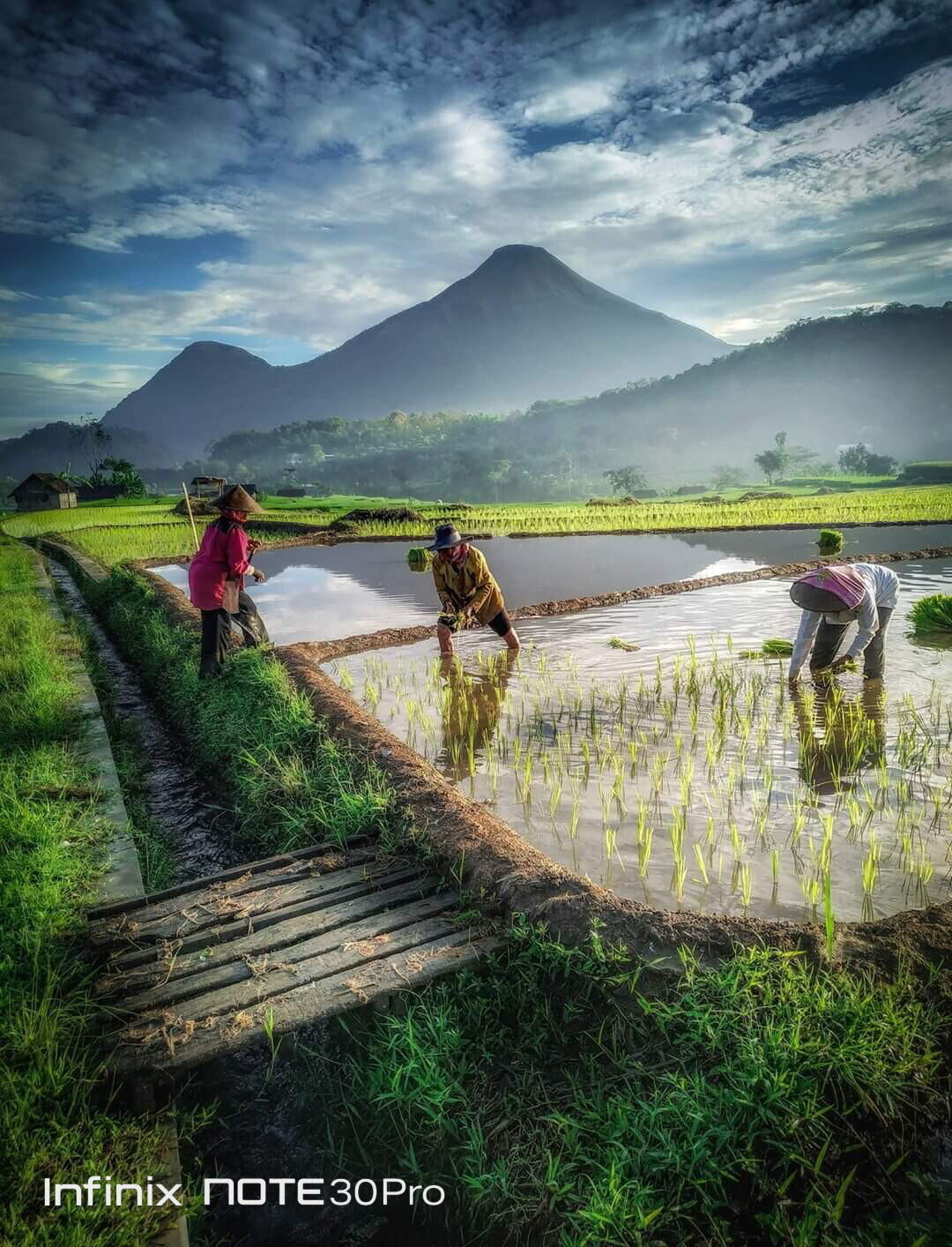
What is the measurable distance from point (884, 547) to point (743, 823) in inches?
500

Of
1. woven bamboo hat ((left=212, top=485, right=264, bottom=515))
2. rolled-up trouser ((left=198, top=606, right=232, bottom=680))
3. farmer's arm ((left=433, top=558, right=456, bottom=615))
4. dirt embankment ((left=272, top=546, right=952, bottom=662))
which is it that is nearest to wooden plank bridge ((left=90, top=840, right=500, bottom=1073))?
rolled-up trouser ((left=198, top=606, right=232, bottom=680))

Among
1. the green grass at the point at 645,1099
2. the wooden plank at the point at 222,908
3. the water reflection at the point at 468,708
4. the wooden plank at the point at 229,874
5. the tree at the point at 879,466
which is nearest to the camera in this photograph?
the green grass at the point at 645,1099

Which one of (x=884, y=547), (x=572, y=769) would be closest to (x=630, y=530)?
(x=884, y=547)

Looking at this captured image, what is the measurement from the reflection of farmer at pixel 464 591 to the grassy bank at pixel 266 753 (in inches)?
67.9

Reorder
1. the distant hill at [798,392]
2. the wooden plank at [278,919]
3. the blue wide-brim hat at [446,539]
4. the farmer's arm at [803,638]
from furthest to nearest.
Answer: the distant hill at [798,392], the blue wide-brim hat at [446,539], the farmer's arm at [803,638], the wooden plank at [278,919]

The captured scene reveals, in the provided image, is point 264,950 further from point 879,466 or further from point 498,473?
point 498,473

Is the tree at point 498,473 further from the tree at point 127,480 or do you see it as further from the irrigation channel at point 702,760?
the irrigation channel at point 702,760

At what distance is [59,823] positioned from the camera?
3.37m

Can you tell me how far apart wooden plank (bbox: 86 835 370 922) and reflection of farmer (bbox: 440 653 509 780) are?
3.43ft

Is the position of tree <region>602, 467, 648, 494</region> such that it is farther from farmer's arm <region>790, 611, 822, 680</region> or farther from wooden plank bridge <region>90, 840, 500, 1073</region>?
wooden plank bridge <region>90, 840, 500, 1073</region>

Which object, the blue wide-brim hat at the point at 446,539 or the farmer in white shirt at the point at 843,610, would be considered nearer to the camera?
the farmer in white shirt at the point at 843,610

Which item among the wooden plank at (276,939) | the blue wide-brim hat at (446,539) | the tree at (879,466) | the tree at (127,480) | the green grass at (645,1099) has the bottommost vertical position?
the green grass at (645,1099)

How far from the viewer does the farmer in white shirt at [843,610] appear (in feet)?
15.4

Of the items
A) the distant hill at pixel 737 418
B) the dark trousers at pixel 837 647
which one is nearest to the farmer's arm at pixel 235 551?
the dark trousers at pixel 837 647
